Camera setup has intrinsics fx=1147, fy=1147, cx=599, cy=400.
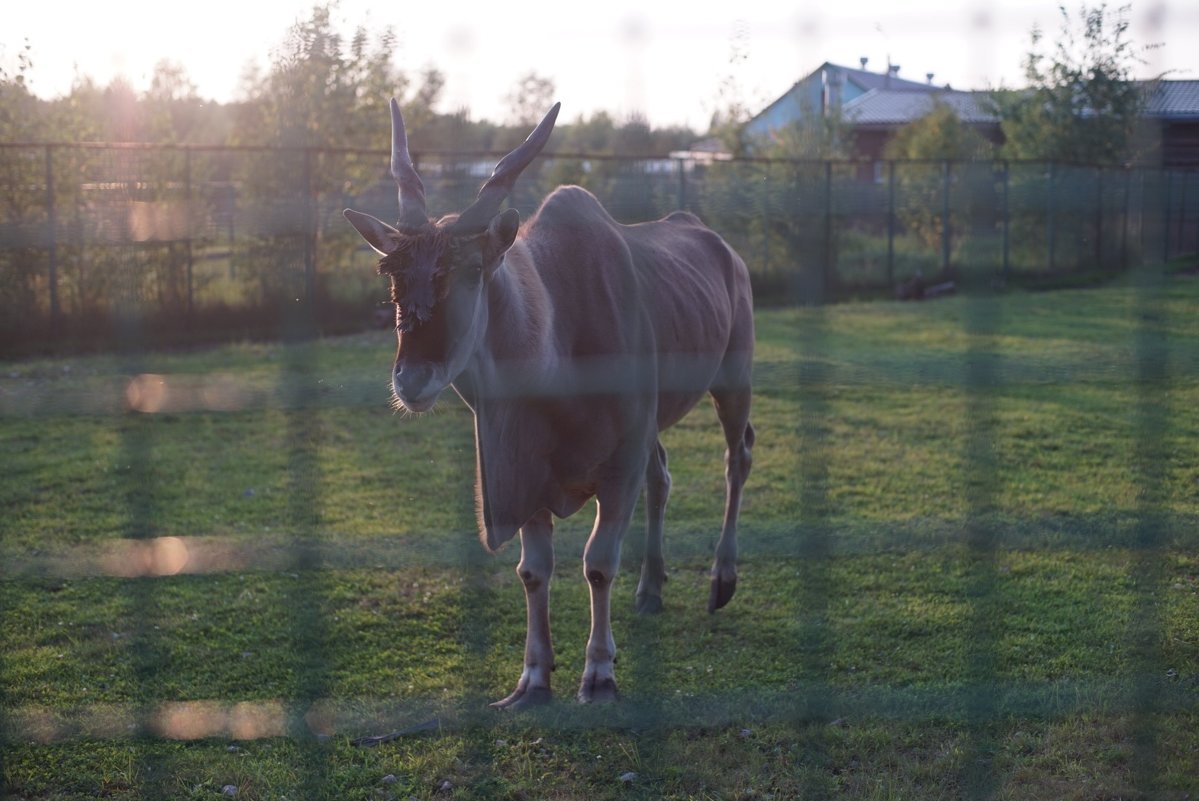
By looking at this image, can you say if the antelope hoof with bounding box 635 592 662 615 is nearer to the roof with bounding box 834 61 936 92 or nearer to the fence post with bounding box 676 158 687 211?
the roof with bounding box 834 61 936 92

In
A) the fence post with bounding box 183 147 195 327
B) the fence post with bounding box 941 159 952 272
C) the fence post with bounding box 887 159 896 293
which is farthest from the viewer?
the fence post with bounding box 887 159 896 293

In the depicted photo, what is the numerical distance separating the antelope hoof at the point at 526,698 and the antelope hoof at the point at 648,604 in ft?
3.08

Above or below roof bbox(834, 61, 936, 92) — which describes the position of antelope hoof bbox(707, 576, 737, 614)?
below

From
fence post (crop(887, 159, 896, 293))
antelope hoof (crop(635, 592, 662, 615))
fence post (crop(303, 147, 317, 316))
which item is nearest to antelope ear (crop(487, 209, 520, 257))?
antelope hoof (crop(635, 592, 662, 615))

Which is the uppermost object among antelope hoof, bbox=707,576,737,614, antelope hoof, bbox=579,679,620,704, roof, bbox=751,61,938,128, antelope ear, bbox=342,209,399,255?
roof, bbox=751,61,938,128

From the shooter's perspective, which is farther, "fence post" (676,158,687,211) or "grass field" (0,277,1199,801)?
"fence post" (676,158,687,211)

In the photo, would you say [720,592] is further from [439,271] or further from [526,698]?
[439,271]

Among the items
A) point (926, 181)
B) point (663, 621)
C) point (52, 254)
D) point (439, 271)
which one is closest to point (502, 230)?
point (439, 271)

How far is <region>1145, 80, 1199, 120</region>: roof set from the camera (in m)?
2.78

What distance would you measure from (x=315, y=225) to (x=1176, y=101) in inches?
200

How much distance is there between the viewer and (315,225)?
6832 millimetres

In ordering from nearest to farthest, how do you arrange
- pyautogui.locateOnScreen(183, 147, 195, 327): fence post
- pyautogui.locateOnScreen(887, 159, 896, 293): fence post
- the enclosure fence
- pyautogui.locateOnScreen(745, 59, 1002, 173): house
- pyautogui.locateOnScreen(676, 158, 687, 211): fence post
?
pyautogui.locateOnScreen(745, 59, 1002, 173): house, the enclosure fence, pyautogui.locateOnScreen(183, 147, 195, 327): fence post, pyautogui.locateOnScreen(887, 159, 896, 293): fence post, pyautogui.locateOnScreen(676, 158, 687, 211): fence post

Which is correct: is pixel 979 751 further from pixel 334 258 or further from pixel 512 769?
pixel 334 258

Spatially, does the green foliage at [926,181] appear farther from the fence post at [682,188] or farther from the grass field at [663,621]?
the fence post at [682,188]
